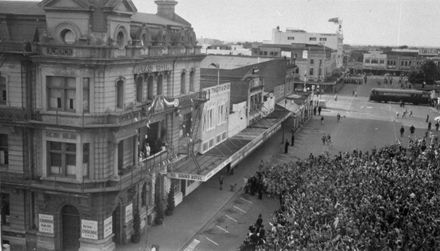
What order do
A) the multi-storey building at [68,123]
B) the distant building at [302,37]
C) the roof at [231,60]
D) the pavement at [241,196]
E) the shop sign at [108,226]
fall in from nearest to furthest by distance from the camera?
the multi-storey building at [68,123] → the shop sign at [108,226] → the pavement at [241,196] → the roof at [231,60] → the distant building at [302,37]

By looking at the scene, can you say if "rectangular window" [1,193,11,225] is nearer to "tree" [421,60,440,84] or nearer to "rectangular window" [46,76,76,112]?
"rectangular window" [46,76,76,112]

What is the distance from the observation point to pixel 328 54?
132750 millimetres

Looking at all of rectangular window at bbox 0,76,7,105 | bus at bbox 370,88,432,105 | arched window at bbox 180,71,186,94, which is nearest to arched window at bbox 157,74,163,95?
arched window at bbox 180,71,186,94

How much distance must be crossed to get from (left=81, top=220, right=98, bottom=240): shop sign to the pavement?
6.95 feet

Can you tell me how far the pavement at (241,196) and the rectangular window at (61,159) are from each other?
15.5 feet

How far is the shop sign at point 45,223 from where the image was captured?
85.5 ft

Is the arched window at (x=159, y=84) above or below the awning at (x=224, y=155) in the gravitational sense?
above

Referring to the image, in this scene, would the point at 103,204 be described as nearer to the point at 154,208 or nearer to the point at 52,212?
the point at 52,212

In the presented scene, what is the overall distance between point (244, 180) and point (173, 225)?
33.3 feet

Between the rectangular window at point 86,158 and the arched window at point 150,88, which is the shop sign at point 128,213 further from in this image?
the arched window at point 150,88

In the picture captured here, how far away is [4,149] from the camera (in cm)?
2636

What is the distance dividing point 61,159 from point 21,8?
25.1 ft

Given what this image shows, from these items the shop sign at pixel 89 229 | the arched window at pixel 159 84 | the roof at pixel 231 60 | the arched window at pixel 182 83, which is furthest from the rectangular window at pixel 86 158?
the roof at pixel 231 60

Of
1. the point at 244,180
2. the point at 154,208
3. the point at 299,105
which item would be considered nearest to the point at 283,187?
the point at 244,180
